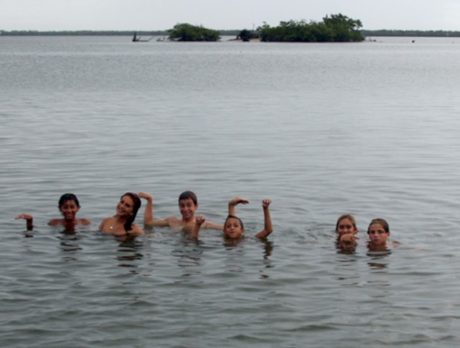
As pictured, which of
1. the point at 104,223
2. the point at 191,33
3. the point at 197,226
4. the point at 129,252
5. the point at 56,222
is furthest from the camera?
the point at 191,33

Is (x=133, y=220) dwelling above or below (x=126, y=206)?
below

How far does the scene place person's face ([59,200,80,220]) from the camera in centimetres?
1503

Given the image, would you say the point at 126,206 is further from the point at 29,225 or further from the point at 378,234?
the point at 378,234

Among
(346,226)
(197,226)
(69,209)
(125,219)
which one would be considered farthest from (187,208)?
(346,226)

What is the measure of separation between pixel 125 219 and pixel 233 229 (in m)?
1.56

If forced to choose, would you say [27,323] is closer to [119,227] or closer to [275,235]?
[119,227]

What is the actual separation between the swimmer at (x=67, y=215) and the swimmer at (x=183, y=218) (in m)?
0.96

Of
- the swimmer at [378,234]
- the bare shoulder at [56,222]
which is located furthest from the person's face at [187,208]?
the swimmer at [378,234]

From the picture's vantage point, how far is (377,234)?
14.0 metres

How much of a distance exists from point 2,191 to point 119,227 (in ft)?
15.2

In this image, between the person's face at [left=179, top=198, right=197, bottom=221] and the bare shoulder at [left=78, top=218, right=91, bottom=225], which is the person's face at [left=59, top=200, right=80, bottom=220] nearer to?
the bare shoulder at [left=78, top=218, right=91, bottom=225]

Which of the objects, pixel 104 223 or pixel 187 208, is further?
pixel 104 223

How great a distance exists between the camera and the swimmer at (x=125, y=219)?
14750 millimetres

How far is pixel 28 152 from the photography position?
23906 mm
